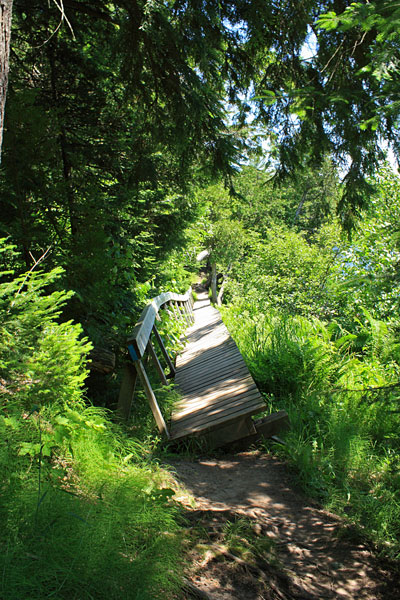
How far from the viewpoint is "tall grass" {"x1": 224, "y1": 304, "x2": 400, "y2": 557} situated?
3.54 m

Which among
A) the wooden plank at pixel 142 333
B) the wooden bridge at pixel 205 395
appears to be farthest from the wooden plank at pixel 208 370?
the wooden plank at pixel 142 333

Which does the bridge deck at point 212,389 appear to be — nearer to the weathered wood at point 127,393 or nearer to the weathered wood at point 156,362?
the weathered wood at point 156,362

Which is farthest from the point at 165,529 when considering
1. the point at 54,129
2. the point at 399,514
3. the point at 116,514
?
the point at 54,129

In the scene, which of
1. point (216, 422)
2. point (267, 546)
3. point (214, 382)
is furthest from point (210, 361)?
point (267, 546)

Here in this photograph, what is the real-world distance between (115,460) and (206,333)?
653cm

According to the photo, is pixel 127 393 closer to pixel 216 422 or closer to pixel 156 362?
pixel 216 422

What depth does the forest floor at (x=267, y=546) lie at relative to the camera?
2.32 metres

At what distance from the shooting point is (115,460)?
316 centimetres

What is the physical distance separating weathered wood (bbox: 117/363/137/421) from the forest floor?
2.38 ft

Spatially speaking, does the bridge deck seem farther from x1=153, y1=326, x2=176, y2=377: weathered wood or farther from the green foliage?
the green foliage

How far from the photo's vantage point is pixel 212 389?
5457 millimetres

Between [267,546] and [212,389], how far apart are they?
9.14 feet

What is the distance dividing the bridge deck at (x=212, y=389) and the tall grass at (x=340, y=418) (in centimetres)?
44

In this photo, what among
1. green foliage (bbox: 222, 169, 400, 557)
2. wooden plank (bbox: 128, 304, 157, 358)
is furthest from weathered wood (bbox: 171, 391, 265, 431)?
wooden plank (bbox: 128, 304, 157, 358)
